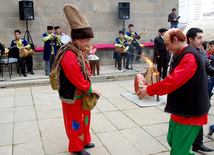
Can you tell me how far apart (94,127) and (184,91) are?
2.40 m

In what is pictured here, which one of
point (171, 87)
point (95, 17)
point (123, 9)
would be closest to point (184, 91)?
point (171, 87)

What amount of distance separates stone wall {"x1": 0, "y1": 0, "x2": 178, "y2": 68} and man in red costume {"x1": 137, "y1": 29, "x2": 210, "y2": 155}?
8498 mm

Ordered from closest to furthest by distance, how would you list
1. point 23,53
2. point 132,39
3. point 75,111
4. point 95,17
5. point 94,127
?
point 75,111
point 94,127
point 23,53
point 132,39
point 95,17

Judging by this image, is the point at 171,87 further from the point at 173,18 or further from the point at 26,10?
the point at 173,18

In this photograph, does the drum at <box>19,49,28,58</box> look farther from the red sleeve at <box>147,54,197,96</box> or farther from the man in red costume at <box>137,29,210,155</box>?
the red sleeve at <box>147,54,197,96</box>

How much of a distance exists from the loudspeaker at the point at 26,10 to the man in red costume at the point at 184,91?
8.93 m

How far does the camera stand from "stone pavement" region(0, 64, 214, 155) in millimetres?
3863

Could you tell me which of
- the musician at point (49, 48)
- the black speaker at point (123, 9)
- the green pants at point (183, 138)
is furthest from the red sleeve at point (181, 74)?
the black speaker at point (123, 9)

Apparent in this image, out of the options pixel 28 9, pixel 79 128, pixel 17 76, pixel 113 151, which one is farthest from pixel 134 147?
pixel 28 9

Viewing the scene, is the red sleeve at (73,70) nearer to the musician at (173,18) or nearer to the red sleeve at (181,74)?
the red sleeve at (181,74)

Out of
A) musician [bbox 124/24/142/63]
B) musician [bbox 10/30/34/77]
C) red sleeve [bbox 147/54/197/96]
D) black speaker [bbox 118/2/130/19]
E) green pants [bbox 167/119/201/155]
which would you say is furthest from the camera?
black speaker [bbox 118/2/130/19]

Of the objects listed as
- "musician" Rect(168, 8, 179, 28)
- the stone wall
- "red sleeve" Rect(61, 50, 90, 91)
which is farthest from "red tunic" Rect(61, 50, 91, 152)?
"musician" Rect(168, 8, 179, 28)

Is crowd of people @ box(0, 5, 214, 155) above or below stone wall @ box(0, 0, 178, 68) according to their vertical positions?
below

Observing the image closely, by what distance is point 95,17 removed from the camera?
1221cm
